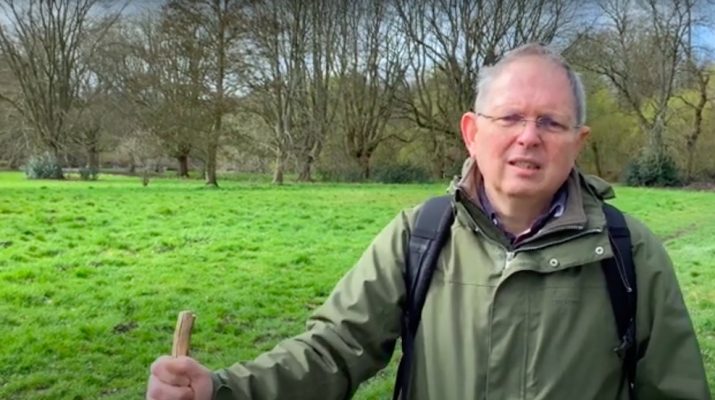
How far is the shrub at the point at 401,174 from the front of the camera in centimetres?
3425

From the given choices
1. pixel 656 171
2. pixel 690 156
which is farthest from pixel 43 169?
pixel 690 156

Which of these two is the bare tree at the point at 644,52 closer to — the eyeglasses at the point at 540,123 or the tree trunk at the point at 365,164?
the tree trunk at the point at 365,164

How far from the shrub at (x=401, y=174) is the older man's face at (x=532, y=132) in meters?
32.4

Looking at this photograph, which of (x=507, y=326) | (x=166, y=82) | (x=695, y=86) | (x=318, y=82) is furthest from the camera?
(x=695, y=86)

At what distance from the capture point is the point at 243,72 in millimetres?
28703

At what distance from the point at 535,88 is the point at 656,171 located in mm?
35475

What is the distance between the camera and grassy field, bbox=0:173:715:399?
5316 millimetres

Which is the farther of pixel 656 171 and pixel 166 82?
pixel 656 171

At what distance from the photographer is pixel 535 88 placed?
176 cm

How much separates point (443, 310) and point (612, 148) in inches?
1567

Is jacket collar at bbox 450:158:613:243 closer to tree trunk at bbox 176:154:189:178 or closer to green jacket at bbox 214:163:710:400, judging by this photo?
green jacket at bbox 214:163:710:400

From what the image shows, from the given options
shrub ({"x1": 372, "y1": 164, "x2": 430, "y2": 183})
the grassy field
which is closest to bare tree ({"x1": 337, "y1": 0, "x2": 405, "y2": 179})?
shrub ({"x1": 372, "y1": 164, "x2": 430, "y2": 183})

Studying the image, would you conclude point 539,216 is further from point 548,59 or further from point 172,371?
point 172,371

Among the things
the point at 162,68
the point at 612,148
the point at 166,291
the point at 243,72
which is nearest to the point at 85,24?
the point at 162,68
